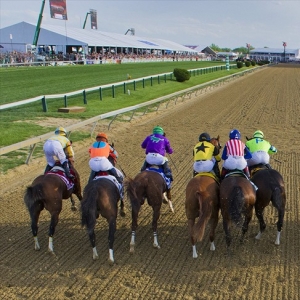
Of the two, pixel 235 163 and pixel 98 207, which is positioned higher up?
pixel 235 163

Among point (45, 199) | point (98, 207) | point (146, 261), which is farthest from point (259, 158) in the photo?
point (45, 199)


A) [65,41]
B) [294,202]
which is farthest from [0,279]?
[65,41]

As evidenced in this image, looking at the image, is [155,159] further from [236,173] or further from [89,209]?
[89,209]

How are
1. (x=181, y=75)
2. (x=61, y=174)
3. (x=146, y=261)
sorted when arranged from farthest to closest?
1. (x=181, y=75)
2. (x=61, y=174)
3. (x=146, y=261)

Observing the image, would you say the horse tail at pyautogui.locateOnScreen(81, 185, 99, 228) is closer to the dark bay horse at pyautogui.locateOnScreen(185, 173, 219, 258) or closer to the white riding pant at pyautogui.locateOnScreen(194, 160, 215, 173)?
the dark bay horse at pyautogui.locateOnScreen(185, 173, 219, 258)

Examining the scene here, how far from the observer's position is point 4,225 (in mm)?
6523

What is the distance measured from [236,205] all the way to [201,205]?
0.46 metres

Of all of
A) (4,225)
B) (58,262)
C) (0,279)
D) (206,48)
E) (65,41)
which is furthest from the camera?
(206,48)

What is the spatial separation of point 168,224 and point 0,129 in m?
7.56

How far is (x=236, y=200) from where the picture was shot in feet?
17.2

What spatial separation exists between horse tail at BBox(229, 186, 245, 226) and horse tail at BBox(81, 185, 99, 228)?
5.89ft

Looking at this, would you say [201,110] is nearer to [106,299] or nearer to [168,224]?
[168,224]

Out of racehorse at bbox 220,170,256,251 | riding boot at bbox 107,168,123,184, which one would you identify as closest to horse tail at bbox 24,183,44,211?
riding boot at bbox 107,168,123,184

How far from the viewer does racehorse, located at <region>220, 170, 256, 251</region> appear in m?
5.25
